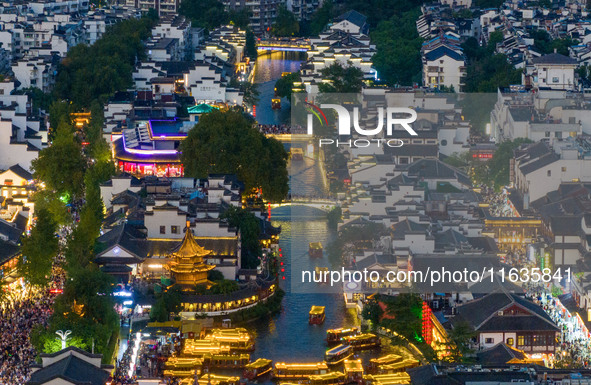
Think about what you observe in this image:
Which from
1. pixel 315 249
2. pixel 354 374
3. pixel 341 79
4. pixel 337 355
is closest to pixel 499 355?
pixel 354 374

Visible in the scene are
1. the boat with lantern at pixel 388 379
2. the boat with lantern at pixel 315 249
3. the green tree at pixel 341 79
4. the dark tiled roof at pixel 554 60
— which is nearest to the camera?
the boat with lantern at pixel 388 379

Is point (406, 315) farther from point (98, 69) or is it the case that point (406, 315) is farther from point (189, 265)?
point (98, 69)

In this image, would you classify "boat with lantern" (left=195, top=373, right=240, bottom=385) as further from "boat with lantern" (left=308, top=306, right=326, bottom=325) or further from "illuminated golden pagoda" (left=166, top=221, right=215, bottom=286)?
"illuminated golden pagoda" (left=166, top=221, right=215, bottom=286)

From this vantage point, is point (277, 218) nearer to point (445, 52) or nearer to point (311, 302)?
point (311, 302)

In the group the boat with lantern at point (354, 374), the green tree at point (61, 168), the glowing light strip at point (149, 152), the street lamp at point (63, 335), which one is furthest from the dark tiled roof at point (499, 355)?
the glowing light strip at point (149, 152)

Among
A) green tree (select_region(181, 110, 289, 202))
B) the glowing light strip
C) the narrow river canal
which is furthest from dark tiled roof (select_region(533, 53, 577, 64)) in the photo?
the glowing light strip

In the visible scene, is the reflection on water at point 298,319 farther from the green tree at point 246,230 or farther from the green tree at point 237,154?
the green tree at point 237,154
